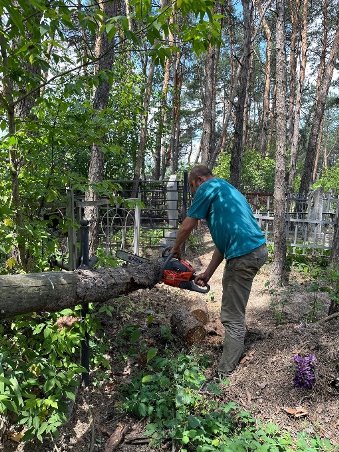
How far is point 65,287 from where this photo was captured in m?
2.44

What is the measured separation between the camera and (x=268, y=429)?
2.61m

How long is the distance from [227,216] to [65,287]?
5.48 ft

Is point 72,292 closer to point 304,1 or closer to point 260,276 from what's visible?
point 260,276

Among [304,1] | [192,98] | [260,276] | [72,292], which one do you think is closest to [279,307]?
[260,276]

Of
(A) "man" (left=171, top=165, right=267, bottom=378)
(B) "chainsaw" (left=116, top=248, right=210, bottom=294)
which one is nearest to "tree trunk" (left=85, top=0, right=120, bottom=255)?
(B) "chainsaw" (left=116, top=248, right=210, bottom=294)

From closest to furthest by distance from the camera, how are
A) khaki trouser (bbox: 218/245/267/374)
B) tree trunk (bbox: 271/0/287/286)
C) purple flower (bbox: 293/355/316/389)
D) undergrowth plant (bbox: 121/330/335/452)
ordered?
undergrowth plant (bbox: 121/330/335/452) < purple flower (bbox: 293/355/316/389) < khaki trouser (bbox: 218/245/267/374) < tree trunk (bbox: 271/0/287/286)

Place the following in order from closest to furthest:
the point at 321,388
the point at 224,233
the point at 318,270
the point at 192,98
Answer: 1. the point at 321,388
2. the point at 224,233
3. the point at 318,270
4. the point at 192,98

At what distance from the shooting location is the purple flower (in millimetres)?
3057

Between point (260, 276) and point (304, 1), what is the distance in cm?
1450

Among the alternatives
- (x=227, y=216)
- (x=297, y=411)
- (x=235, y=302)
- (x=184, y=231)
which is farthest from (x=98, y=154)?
(x=297, y=411)

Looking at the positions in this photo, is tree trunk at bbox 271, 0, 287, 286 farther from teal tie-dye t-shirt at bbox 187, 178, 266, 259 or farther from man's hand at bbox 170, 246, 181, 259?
man's hand at bbox 170, 246, 181, 259

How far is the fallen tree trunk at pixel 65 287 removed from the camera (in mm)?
2121

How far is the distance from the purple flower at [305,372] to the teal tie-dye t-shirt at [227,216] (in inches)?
41.1

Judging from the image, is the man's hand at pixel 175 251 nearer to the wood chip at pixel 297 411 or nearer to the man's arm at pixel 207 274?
the man's arm at pixel 207 274
